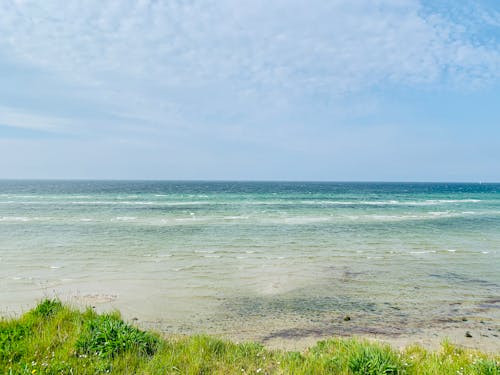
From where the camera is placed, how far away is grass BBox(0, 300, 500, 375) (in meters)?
4.11

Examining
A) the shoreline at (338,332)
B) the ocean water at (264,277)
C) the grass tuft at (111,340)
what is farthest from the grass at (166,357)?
the ocean water at (264,277)

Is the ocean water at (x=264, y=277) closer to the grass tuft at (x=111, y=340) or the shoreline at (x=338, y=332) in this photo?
the shoreline at (x=338, y=332)

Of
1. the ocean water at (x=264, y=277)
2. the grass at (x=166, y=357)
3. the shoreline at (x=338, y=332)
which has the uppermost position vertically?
the grass at (x=166, y=357)

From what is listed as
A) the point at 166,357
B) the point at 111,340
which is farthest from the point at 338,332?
the point at 111,340

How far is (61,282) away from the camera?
10875 mm

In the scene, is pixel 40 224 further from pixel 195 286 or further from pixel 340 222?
Answer: pixel 340 222

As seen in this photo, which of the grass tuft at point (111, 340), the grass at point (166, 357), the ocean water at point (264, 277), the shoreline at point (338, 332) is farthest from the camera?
the ocean water at point (264, 277)

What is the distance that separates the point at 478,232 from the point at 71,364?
2733cm

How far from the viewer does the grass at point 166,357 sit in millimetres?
4109

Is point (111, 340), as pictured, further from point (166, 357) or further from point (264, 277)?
point (264, 277)

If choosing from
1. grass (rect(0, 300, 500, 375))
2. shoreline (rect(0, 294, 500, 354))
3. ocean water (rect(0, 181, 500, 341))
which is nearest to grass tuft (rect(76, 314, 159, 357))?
grass (rect(0, 300, 500, 375))

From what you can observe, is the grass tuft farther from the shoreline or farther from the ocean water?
the ocean water

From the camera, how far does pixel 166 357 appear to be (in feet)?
14.7

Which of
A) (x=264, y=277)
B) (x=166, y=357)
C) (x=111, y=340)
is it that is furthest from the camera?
(x=264, y=277)
